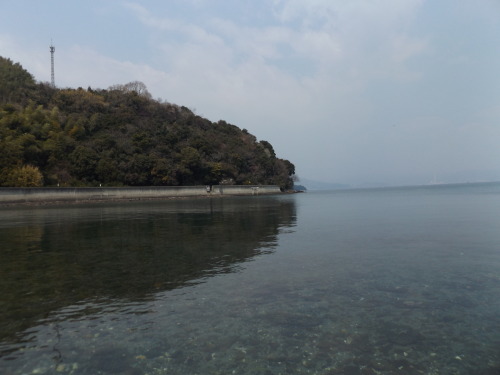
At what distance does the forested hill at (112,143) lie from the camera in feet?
202

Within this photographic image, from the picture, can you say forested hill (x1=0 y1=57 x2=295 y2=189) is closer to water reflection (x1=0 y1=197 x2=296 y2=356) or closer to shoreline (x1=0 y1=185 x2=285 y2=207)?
shoreline (x1=0 y1=185 x2=285 y2=207)

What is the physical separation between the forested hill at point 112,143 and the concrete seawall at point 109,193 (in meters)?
3.45

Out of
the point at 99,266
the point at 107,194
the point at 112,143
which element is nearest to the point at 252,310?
the point at 99,266

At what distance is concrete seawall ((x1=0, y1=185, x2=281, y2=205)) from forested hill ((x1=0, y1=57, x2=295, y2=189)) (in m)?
3.45

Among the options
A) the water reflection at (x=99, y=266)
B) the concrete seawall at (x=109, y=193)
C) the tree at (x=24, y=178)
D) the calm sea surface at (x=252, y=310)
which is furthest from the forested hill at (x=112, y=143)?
the calm sea surface at (x=252, y=310)

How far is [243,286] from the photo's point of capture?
8.27 metres

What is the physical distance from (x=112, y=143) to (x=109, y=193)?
1620cm

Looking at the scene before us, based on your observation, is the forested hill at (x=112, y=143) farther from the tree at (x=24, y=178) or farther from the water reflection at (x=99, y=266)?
the water reflection at (x=99, y=266)

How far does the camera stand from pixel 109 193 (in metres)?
61.5

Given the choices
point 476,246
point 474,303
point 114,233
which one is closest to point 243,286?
point 474,303

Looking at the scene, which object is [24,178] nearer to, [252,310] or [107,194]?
[107,194]

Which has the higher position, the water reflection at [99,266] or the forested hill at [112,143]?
the forested hill at [112,143]

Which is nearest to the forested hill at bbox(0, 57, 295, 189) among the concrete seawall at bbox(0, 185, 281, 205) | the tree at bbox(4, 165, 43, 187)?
the tree at bbox(4, 165, 43, 187)

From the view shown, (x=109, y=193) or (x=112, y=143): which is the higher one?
(x=112, y=143)
